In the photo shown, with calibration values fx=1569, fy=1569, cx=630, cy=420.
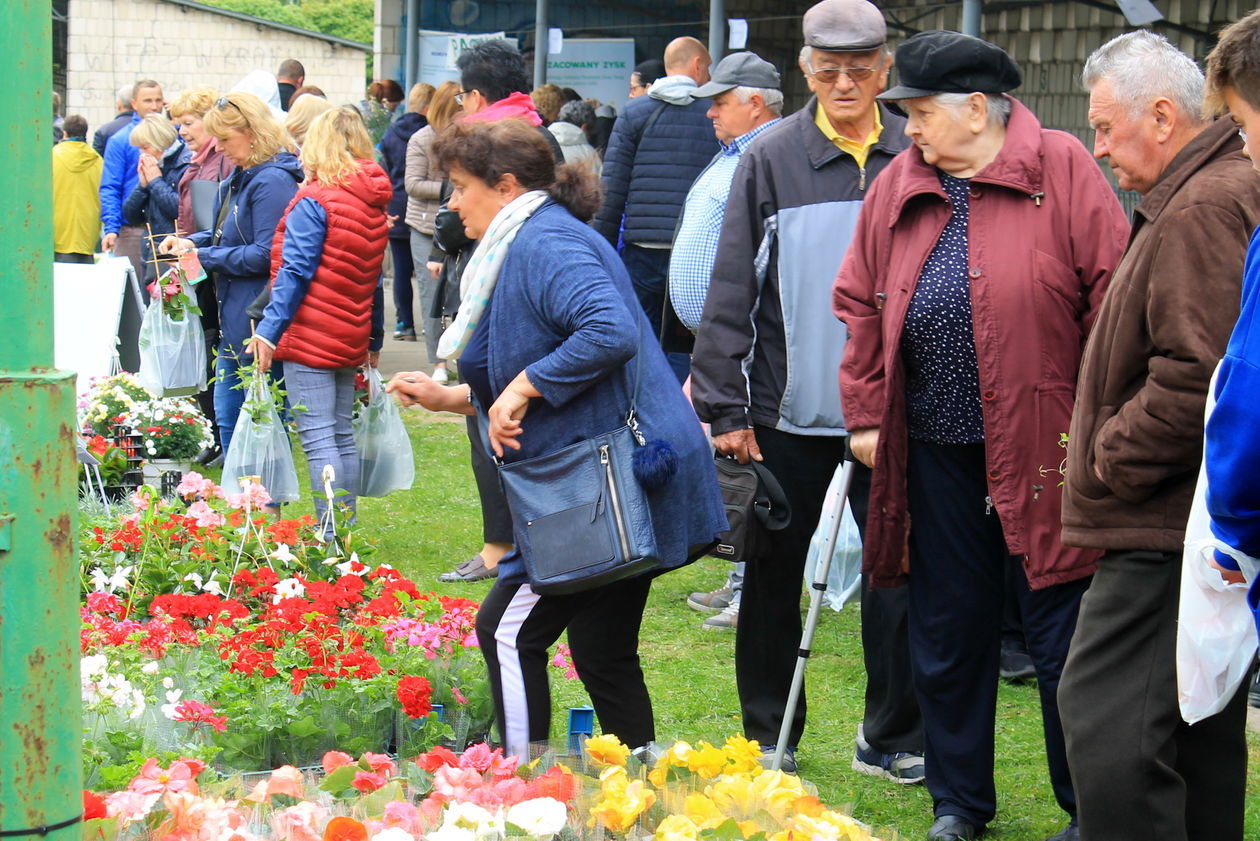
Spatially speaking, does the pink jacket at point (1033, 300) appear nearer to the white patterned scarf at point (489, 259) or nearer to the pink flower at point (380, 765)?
the white patterned scarf at point (489, 259)

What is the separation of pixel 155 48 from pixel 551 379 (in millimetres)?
28967

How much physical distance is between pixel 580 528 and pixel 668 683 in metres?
1.89

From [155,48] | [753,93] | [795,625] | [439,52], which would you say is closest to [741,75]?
[753,93]

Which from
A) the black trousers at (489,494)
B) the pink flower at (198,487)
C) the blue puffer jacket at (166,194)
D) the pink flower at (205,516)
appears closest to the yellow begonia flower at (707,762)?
the black trousers at (489,494)

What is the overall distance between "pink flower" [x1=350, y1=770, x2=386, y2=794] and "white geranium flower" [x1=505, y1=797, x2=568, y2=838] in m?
0.34

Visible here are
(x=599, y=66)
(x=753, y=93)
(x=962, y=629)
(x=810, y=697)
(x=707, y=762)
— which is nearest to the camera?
(x=707, y=762)

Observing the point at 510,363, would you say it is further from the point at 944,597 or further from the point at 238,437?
the point at 238,437

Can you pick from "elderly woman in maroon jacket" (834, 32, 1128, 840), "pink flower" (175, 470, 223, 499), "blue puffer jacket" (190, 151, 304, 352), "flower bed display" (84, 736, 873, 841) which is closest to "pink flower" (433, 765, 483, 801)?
"flower bed display" (84, 736, 873, 841)

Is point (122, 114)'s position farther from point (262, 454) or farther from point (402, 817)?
point (402, 817)

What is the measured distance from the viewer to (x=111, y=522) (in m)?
5.25

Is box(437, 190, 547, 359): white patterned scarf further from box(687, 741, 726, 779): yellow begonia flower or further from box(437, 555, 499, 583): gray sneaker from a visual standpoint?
box(437, 555, 499, 583): gray sneaker

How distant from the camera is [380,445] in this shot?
6.88 meters

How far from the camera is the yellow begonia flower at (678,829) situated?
2430 millimetres

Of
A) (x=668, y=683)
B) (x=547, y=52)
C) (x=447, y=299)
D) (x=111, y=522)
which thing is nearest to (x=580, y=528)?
(x=668, y=683)
